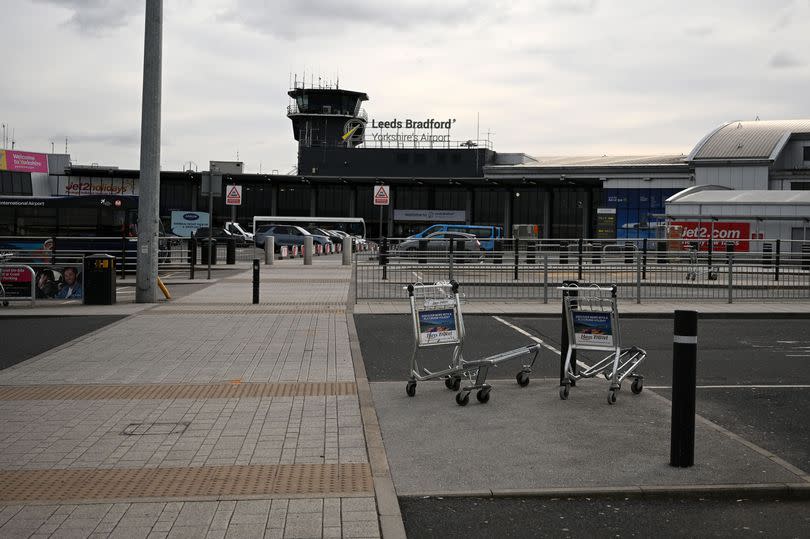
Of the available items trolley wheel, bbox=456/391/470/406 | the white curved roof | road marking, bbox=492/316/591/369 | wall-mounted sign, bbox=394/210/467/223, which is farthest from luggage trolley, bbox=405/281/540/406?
wall-mounted sign, bbox=394/210/467/223

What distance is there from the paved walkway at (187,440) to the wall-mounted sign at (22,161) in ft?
243

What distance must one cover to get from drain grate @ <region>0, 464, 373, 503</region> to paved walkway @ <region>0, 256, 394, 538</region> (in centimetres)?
1

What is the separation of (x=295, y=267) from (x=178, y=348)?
22.8 meters

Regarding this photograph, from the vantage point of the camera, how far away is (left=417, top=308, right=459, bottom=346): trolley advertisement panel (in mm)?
9664

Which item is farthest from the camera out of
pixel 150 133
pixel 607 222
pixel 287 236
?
pixel 607 222

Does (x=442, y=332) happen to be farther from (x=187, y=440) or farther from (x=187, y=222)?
(x=187, y=222)

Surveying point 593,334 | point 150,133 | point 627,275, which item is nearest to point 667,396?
point 593,334

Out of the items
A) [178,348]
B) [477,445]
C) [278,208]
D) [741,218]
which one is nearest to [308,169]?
[278,208]

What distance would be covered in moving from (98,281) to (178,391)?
1083cm

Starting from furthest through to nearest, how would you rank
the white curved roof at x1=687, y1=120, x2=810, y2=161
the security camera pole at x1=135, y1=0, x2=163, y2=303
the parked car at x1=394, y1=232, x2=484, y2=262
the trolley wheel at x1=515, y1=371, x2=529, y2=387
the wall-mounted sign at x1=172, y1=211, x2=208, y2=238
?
the white curved roof at x1=687, y1=120, x2=810, y2=161 → the wall-mounted sign at x1=172, y1=211, x2=208, y2=238 → the parked car at x1=394, y1=232, x2=484, y2=262 → the security camera pole at x1=135, y1=0, x2=163, y2=303 → the trolley wheel at x1=515, y1=371, x2=529, y2=387

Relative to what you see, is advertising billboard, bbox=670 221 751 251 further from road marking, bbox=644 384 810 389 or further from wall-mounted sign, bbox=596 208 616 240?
road marking, bbox=644 384 810 389

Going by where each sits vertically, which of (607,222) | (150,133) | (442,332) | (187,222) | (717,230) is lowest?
(442,332)

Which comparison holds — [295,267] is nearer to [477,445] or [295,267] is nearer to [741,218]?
[741,218]

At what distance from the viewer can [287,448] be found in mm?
7250
